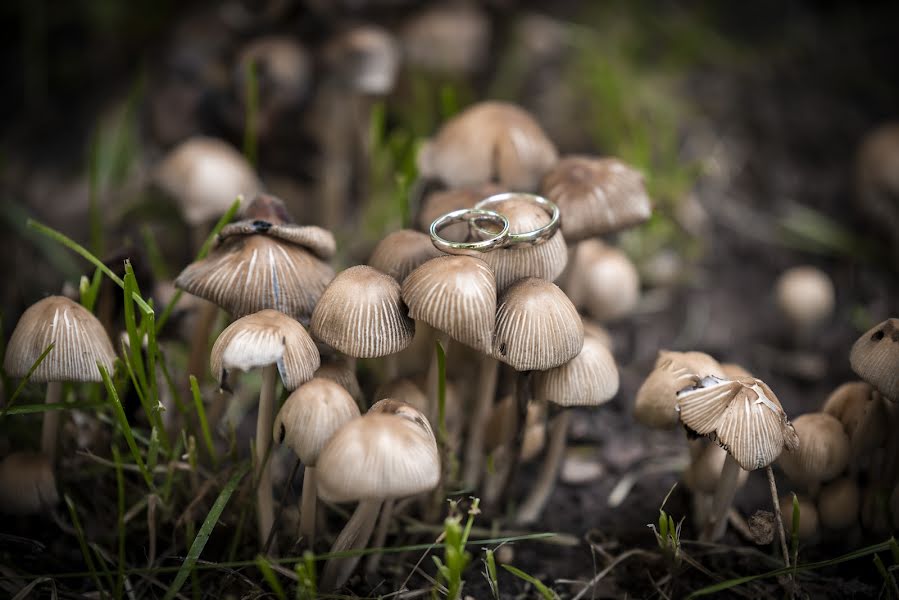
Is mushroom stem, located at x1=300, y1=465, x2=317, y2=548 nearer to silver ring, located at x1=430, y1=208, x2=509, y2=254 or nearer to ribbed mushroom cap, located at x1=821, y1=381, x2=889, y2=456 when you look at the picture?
silver ring, located at x1=430, y1=208, x2=509, y2=254

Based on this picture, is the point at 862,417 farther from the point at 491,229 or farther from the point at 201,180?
the point at 201,180

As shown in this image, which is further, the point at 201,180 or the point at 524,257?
the point at 201,180

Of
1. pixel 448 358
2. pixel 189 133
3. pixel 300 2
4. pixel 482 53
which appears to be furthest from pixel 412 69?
pixel 448 358

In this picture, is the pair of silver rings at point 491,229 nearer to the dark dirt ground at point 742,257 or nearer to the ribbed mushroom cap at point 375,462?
the ribbed mushroom cap at point 375,462

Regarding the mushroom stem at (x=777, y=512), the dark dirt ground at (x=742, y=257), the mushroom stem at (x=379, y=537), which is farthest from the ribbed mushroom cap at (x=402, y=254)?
the mushroom stem at (x=777, y=512)

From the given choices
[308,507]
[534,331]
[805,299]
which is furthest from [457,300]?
[805,299]

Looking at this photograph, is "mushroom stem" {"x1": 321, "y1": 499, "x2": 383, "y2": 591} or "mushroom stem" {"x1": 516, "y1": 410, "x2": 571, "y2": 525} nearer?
"mushroom stem" {"x1": 321, "y1": 499, "x2": 383, "y2": 591}

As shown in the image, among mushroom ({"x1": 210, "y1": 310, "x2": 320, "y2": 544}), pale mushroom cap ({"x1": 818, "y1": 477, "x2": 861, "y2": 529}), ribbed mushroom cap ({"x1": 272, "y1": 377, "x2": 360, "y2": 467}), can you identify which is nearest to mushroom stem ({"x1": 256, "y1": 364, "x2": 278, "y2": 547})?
mushroom ({"x1": 210, "y1": 310, "x2": 320, "y2": 544})
